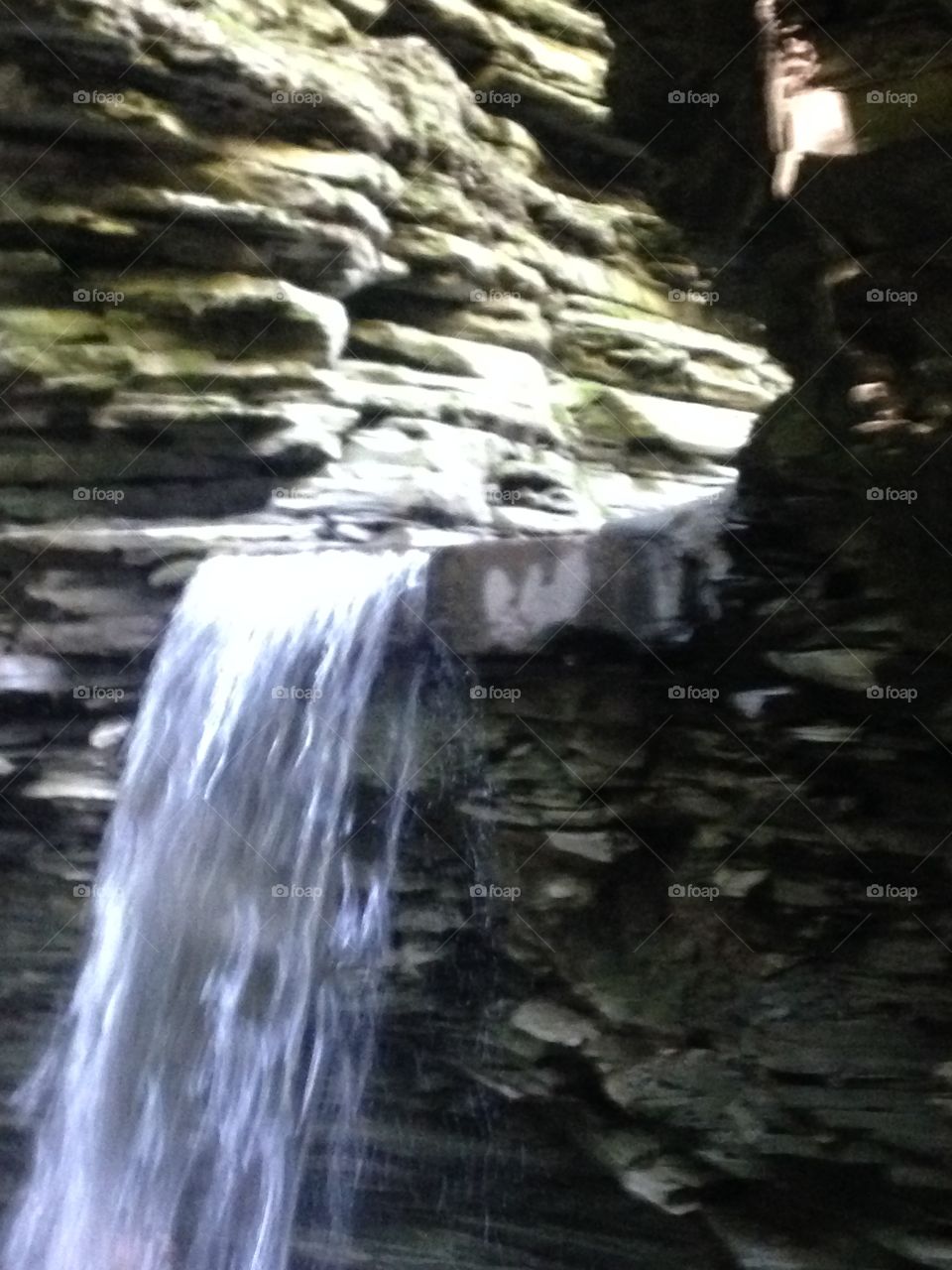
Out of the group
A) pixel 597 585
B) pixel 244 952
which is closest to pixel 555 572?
pixel 597 585

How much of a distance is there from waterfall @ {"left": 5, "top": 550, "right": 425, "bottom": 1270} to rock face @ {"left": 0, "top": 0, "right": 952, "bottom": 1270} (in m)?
0.17

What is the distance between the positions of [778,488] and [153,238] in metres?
2.71

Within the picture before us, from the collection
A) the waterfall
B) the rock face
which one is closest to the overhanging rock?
the rock face

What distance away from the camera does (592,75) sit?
5.64 m

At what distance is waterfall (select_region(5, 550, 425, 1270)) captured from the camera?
3668 mm

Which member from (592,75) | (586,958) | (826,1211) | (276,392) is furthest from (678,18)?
(826,1211)

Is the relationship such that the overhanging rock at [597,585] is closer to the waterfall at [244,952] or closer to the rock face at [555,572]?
the rock face at [555,572]

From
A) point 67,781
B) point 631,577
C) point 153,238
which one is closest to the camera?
point 631,577

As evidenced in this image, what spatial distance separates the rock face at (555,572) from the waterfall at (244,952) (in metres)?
0.17

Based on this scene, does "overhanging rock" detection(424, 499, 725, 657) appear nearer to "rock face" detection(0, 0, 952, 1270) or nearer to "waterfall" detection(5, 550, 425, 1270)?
"rock face" detection(0, 0, 952, 1270)

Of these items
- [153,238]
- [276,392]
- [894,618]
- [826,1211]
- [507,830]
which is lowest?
[826,1211]

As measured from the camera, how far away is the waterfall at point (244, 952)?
367 centimetres

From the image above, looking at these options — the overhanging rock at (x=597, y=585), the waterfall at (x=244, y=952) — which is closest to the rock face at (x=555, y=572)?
the overhanging rock at (x=597, y=585)

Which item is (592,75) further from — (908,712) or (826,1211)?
(826,1211)
